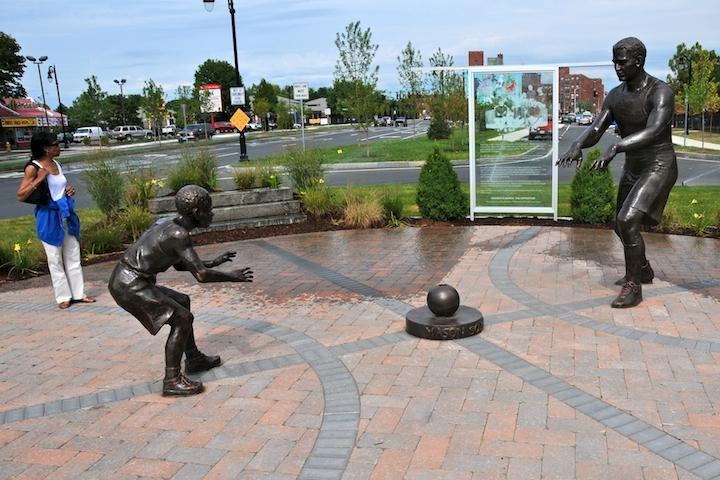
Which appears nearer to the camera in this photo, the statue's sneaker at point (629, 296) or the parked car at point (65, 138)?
the statue's sneaker at point (629, 296)

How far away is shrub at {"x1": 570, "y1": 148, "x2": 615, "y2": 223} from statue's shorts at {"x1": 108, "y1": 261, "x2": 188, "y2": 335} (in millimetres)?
7510

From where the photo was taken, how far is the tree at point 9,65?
47000 millimetres

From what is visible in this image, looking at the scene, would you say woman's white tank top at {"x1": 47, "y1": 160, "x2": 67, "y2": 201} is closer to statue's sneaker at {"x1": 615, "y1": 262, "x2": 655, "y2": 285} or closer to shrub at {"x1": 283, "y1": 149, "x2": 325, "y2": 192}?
shrub at {"x1": 283, "y1": 149, "x2": 325, "y2": 192}

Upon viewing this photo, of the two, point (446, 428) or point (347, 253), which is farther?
point (347, 253)

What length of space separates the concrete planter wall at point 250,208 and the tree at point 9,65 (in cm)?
4369

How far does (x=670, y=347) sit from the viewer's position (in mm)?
5008

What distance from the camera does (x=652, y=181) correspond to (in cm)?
614

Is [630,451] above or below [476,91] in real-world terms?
below

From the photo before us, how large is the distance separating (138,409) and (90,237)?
600 cm

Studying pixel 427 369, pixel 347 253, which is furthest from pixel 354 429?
pixel 347 253

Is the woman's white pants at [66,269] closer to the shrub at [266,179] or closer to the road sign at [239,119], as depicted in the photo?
the shrub at [266,179]

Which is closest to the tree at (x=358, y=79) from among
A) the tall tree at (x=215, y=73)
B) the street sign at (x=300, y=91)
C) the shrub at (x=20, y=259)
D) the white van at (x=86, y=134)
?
the street sign at (x=300, y=91)

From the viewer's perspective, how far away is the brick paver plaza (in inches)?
139

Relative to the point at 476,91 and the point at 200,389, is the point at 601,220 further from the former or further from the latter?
the point at 200,389
